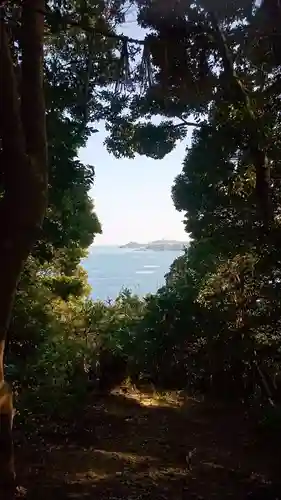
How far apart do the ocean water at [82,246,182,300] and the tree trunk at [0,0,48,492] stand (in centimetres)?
637

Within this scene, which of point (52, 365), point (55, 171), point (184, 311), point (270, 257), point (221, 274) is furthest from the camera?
point (184, 311)

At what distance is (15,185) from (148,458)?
3.05 metres

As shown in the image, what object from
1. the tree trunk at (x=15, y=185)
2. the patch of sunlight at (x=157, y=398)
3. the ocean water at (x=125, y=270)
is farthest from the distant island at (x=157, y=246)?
the tree trunk at (x=15, y=185)

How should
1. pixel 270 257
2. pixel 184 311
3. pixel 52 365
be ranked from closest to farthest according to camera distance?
pixel 270 257, pixel 52 365, pixel 184 311

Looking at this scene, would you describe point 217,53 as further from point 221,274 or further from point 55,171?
point 221,274

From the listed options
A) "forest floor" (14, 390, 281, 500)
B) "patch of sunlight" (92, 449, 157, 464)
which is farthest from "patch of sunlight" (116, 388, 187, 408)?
"patch of sunlight" (92, 449, 157, 464)

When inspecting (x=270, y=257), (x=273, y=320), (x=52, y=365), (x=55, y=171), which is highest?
(x=55, y=171)

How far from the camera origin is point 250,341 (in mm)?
4871

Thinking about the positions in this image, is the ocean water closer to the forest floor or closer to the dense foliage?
the forest floor

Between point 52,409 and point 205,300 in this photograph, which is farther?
point 205,300

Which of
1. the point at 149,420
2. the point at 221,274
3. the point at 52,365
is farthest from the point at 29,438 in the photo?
the point at 221,274

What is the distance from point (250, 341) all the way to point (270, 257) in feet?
5.02

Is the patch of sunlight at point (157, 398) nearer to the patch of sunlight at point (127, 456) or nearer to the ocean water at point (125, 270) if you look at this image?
the ocean water at point (125, 270)

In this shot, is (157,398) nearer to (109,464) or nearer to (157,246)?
(109,464)
